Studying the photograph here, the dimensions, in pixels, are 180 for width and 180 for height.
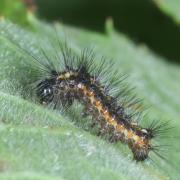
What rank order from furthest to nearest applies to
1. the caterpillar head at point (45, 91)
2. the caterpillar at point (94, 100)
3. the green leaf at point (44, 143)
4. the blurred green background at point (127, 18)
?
the blurred green background at point (127, 18) → the caterpillar at point (94, 100) → the caterpillar head at point (45, 91) → the green leaf at point (44, 143)

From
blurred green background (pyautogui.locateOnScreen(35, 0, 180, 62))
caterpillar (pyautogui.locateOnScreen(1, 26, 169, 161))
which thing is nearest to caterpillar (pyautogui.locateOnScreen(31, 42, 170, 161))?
caterpillar (pyautogui.locateOnScreen(1, 26, 169, 161))

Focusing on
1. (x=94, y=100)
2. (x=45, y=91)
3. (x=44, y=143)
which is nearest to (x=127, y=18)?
(x=94, y=100)

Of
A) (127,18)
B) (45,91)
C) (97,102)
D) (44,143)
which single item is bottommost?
(44,143)

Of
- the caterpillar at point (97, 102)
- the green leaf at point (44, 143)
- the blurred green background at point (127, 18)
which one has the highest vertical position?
the blurred green background at point (127, 18)

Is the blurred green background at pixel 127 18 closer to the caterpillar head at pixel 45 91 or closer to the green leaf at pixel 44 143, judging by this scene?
the green leaf at pixel 44 143

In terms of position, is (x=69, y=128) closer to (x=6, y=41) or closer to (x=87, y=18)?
(x=6, y=41)

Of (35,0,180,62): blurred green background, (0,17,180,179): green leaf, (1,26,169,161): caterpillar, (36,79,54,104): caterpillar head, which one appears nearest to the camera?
(0,17,180,179): green leaf

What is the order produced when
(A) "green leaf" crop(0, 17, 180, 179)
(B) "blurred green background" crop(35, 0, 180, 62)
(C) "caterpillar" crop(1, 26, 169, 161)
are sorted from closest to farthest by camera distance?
(A) "green leaf" crop(0, 17, 180, 179) < (C) "caterpillar" crop(1, 26, 169, 161) < (B) "blurred green background" crop(35, 0, 180, 62)

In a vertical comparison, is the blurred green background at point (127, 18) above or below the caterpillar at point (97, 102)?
above

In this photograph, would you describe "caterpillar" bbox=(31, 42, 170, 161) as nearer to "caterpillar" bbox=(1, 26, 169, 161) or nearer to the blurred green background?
"caterpillar" bbox=(1, 26, 169, 161)

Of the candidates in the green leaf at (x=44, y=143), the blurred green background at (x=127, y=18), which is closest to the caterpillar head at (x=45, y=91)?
the green leaf at (x=44, y=143)

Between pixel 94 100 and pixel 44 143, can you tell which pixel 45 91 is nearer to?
A: pixel 94 100
